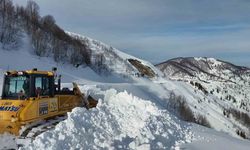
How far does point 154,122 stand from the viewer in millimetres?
17797

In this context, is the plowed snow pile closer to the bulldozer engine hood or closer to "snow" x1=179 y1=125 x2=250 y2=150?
"snow" x1=179 y1=125 x2=250 y2=150

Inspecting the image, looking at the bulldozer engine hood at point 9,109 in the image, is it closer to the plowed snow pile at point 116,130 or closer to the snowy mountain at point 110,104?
the snowy mountain at point 110,104

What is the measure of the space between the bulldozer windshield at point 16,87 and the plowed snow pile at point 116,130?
239cm

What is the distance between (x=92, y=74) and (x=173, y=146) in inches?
2822

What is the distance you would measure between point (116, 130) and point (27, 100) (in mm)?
3540

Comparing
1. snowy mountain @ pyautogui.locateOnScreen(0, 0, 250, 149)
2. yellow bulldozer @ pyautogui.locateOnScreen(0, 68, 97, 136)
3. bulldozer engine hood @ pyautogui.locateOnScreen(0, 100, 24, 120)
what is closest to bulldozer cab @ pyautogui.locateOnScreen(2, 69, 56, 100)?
yellow bulldozer @ pyautogui.locateOnScreen(0, 68, 97, 136)

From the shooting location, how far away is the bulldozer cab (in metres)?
17.2

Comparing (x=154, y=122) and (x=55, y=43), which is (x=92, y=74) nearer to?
(x=55, y=43)

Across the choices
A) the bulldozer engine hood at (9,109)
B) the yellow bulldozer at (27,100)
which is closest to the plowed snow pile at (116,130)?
the yellow bulldozer at (27,100)

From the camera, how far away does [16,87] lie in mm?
17594

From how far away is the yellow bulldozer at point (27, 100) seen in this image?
1612 cm

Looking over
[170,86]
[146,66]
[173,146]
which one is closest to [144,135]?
[173,146]

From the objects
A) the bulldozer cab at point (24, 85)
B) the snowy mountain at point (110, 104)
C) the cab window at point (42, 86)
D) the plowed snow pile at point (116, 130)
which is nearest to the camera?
the plowed snow pile at point (116, 130)

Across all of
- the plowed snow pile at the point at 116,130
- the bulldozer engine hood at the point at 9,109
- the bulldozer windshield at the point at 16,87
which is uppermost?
the bulldozer windshield at the point at 16,87
